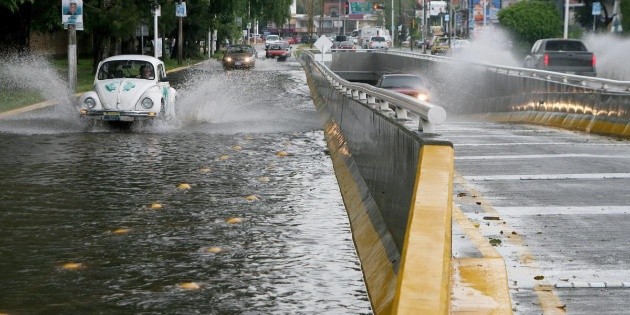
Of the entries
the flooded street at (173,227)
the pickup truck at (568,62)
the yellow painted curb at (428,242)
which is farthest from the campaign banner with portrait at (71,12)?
the yellow painted curb at (428,242)

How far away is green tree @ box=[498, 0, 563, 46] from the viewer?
84938 mm

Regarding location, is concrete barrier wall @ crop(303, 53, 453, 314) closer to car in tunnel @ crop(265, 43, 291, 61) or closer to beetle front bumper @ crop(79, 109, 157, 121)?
beetle front bumper @ crop(79, 109, 157, 121)

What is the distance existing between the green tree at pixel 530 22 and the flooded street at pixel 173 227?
62.7 meters

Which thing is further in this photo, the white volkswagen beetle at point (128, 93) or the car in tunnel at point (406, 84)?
the car in tunnel at point (406, 84)

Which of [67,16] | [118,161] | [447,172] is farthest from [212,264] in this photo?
[67,16]

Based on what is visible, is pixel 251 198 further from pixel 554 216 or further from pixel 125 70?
pixel 125 70

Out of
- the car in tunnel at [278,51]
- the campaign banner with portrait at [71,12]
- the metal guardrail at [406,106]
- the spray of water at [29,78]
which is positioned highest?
the campaign banner with portrait at [71,12]

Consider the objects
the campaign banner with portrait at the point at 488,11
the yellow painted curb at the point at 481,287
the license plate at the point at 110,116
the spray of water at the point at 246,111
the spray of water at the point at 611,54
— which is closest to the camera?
the yellow painted curb at the point at 481,287

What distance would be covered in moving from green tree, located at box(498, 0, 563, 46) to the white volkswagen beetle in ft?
198

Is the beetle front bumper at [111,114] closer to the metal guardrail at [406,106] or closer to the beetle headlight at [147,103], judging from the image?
the beetle headlight at [147,103]

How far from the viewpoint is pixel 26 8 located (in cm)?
4797

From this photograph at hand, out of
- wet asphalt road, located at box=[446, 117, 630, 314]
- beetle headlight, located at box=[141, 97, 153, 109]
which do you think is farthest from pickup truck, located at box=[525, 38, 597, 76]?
wet asphalt road, located at box=[446, 117, 630, 314]

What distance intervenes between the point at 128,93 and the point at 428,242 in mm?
18980

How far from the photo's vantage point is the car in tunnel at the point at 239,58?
77.8 meters
